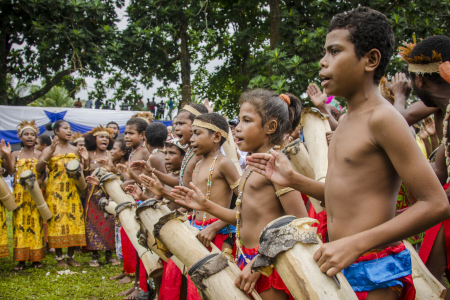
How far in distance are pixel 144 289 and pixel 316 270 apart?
3892mm

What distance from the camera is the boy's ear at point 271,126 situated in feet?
9.31

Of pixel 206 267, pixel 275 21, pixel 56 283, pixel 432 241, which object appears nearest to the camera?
pixel 206 267

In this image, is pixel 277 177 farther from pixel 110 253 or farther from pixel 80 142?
pixel 80 142

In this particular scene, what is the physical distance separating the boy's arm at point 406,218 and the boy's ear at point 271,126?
1346 millimetres

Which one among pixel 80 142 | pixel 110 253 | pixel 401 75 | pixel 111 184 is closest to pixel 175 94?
pixel 80 142

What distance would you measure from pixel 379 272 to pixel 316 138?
1207mm

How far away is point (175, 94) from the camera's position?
68.8ft

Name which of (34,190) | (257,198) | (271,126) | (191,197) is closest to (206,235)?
(191,197)

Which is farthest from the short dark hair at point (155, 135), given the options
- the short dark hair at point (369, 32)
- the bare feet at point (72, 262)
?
the short dark hair at point (369, 32)

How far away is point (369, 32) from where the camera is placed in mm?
1733

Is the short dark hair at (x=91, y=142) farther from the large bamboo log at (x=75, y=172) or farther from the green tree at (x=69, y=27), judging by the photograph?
the green tree at (x=69, y=27)

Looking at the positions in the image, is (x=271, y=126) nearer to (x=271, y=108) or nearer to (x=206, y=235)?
(x=271, y=108)

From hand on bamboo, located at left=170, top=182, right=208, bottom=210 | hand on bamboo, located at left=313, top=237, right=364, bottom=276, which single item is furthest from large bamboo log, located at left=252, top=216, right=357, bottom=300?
hand on bamboo, located at left=170, top=182, right=208, bottom=210

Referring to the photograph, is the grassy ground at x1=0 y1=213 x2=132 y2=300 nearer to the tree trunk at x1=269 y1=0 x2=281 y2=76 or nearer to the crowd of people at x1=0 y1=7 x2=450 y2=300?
the crowd of people at x1=0 y1=7 x2=450 y2=300
